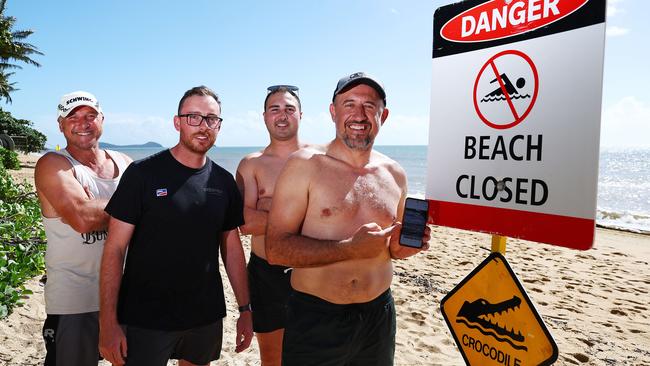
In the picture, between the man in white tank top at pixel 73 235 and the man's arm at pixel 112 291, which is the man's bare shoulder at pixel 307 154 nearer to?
the man's arm at pixel 112 291

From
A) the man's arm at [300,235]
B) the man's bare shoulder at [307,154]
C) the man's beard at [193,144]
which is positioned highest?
the man's beard at [193,144]

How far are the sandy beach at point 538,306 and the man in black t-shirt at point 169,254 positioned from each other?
64.7 inches

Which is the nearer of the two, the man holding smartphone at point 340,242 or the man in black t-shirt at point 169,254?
the man holding smartphone at point 340,242

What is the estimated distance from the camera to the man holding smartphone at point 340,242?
216cm

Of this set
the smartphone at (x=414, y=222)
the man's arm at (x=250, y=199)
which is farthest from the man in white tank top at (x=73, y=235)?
the smartphone at (x=414, y=222)

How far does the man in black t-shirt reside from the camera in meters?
2.33

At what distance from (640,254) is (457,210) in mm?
11246

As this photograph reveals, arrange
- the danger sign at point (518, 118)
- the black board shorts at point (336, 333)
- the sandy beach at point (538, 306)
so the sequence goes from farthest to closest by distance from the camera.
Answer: the sandy beach at point (538, 306) < the black board shorts at point (336, 333) < the danger sign at point (518, 118)

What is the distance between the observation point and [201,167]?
8.68 ft

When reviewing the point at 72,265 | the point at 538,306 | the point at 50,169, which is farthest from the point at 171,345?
the point at 538,306

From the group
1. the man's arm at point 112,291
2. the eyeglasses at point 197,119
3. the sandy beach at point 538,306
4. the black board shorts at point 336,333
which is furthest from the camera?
the sandy beach at point 538,306

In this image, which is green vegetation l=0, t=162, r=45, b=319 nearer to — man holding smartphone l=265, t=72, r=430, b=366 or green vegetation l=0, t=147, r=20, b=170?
man holding smartphone l=265, t=72, r=430, b=366

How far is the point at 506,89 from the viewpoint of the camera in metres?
1.74

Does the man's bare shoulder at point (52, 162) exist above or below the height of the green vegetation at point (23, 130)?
below
